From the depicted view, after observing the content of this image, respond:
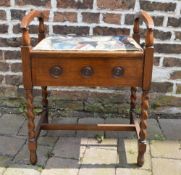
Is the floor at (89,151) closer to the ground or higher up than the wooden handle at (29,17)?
closer to the ground

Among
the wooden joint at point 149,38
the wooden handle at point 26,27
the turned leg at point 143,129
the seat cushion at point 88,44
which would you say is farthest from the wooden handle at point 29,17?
the turned leg at point 143,129

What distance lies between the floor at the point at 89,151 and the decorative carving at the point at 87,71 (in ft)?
1.98

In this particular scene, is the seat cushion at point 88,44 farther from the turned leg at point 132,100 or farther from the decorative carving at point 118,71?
the turned leg at point 132,100

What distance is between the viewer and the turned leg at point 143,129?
202 cm

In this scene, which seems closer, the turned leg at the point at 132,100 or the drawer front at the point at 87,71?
the drawer front at the point at 87,71

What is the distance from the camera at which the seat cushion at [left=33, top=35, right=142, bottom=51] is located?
6.42 ft

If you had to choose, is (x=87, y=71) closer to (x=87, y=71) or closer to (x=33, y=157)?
(x=87, y=71)

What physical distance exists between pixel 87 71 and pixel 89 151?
647 mm

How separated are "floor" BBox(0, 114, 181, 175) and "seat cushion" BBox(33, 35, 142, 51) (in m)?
0.73

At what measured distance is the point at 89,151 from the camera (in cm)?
233

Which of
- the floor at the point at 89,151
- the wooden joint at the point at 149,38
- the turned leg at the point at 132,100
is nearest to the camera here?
the wooden joint at the point at 149,38

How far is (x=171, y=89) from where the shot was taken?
2719 mm

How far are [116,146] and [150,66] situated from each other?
2.36ft

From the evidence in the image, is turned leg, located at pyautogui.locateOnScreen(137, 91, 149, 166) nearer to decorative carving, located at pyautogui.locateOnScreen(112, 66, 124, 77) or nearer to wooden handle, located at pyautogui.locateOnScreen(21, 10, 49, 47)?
decorative carving, located at pyautogui.locateOnScreen(112, 66, 124, 77)
